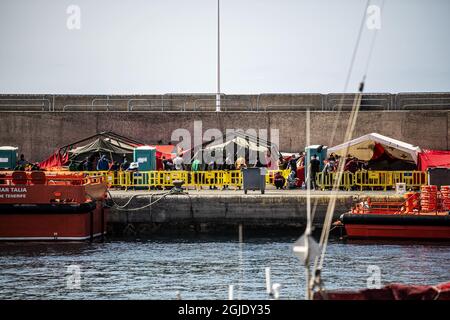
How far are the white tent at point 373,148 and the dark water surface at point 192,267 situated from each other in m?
8.53

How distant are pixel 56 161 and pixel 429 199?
17334 mm

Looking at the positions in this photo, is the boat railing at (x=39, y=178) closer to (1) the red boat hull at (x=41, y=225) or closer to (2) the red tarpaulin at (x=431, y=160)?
(1) the red boat hull at (x=41, y=225)

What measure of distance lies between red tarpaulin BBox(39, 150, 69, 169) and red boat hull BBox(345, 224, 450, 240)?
15.5 m

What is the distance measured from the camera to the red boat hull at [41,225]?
29.7 metres

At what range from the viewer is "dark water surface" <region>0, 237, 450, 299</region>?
20.9 m

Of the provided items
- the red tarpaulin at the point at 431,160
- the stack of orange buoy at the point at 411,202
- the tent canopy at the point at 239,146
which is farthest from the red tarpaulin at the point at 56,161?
the stack of orange buoy at the point at 411,202

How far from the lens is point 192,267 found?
24.4m

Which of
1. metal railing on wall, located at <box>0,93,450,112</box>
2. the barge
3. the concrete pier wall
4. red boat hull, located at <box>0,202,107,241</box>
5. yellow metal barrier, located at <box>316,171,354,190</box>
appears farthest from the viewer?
metal railing on wall, located at <box>0,93,450,112</box>

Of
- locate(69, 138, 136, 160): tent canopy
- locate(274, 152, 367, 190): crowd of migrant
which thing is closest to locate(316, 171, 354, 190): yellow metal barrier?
locate(274, 152, 367, 190): crowd of migrant

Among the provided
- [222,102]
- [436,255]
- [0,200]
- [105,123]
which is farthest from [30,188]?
[222,102]

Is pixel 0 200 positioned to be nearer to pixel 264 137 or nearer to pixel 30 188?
pixel 30 188

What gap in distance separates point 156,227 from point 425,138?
50.7 ft

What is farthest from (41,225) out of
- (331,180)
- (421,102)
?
(421,102)

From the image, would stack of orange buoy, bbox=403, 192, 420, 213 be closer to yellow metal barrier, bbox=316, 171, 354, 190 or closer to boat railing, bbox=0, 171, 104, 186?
yellow metal barrier, bbox=316, 171, 354, 190
